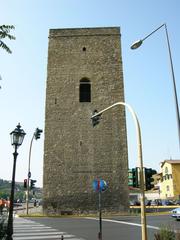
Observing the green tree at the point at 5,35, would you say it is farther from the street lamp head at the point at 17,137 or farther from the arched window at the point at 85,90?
the arched window at the point at 85,90

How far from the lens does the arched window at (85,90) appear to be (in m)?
27.6

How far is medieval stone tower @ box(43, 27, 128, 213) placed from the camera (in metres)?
24.5

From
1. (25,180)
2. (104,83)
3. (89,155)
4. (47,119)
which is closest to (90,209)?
(89,155)

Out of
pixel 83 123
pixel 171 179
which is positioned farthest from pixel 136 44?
pixel 171 179

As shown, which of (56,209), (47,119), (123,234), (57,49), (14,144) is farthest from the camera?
(57,49)

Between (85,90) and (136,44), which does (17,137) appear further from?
(85,90)

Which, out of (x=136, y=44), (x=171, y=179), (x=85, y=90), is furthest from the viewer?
(x=171, y=179)

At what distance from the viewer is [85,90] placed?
28000mm

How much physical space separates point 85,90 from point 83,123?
378cm

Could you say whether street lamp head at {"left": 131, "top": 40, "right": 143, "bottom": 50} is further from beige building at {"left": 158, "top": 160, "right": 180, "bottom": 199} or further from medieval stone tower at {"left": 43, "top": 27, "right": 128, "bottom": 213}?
beige building at {"left": 158, "top": 160, "right": 180, "bottom": 199}

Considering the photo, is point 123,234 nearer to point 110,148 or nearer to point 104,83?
point 110,148

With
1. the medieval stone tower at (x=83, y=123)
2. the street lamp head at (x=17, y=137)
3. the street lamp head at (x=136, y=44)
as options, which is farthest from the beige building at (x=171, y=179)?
the street lamp head at (x=17, y=137)

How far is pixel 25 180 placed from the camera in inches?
982

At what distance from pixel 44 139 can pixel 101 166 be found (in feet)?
18.5
